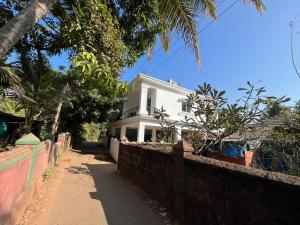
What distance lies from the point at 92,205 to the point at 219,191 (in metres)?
3.57

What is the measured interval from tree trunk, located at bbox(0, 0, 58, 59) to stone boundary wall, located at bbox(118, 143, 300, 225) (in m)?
4.03

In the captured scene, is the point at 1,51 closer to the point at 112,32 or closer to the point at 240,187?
the point at 112,32

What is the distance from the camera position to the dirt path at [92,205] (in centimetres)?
495

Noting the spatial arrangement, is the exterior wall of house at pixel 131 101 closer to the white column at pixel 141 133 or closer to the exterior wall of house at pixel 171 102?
the exterior wall of house at pixel 171 102

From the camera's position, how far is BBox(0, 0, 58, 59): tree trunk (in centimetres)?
402

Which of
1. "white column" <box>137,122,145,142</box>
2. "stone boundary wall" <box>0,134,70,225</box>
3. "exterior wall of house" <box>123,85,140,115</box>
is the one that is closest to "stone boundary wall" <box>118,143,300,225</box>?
"stone boundary wall" <box>0,134,70,225</box>

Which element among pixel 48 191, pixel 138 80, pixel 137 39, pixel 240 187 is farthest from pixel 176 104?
pixel 240 187

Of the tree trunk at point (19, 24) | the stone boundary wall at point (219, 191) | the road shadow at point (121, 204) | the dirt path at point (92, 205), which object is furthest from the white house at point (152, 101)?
the tree trunk at point (19, 24)

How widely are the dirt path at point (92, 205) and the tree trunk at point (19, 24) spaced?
11.6 feet

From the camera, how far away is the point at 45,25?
28.2ft

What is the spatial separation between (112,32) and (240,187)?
16.9 ft

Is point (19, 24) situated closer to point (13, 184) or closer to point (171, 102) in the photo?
point (13, 184)

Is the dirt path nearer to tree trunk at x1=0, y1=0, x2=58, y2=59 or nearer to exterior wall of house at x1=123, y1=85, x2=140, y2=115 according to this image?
tree trunk at x1=0, y1=0, x2=58, y2=59

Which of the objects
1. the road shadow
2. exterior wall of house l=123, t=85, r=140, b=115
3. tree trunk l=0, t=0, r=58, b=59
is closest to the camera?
tree trunk l=0, t=0, r=58, b=59
